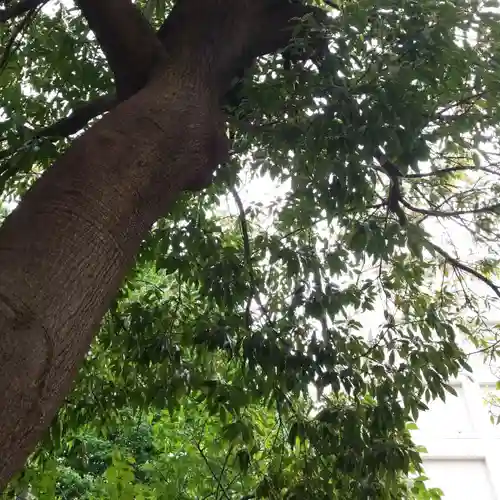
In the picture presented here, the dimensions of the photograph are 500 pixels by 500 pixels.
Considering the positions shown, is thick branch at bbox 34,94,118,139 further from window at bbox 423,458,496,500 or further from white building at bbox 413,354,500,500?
window at bbox 423,458,496,500

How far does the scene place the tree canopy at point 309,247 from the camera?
1.70 m

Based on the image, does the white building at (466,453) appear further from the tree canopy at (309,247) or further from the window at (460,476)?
the tree canopy at (309,247)

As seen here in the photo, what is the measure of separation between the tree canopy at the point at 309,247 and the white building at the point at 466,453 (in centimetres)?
451

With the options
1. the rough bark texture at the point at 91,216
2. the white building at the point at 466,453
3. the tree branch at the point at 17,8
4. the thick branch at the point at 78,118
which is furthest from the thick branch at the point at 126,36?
the white building at the point at 466,453

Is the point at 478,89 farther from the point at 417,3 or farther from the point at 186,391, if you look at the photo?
the point at 186,391

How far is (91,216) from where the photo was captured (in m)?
1.16

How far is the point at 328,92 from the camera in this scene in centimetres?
169

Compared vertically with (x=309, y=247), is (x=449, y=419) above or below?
above

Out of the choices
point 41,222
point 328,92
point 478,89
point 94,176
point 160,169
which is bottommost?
point 41,222

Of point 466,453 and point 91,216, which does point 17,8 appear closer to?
point 91,216

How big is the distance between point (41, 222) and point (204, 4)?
1.23 metres

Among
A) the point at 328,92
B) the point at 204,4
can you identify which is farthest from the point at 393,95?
the point at 204,4

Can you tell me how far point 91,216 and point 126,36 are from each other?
821mm

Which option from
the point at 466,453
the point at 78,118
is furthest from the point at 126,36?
the point at 466,453
